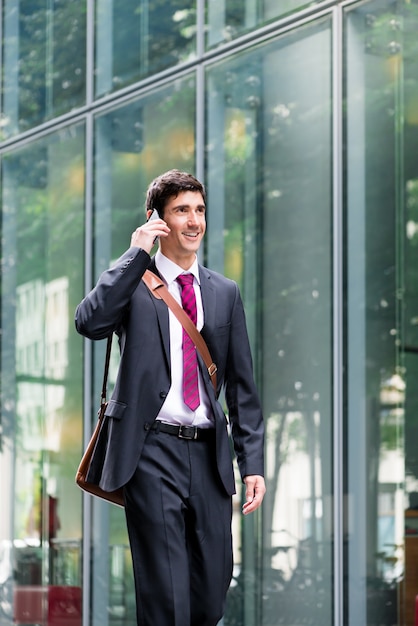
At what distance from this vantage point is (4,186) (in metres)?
11.2

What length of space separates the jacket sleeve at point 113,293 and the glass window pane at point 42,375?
541 cm

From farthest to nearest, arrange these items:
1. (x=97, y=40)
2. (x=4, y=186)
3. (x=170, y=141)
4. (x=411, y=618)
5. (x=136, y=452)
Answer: (x=4, y=186), (x=97, y=40), (x=170, y=141), (x=411, y=618), (x=136, y=452)

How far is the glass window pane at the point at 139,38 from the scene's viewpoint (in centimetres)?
872

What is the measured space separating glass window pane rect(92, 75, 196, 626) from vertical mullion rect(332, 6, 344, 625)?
156 cm

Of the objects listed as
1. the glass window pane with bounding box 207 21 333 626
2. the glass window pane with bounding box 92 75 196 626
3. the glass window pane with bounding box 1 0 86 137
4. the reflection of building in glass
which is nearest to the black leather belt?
the glass window pane with bounding box 207 21 333 626

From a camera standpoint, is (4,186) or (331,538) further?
(4,186)

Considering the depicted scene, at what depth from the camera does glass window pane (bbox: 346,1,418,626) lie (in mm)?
6656

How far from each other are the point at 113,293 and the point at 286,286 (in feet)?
11.2

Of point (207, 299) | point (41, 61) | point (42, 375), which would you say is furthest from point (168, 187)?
point (41, 61)

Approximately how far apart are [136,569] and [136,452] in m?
0.41

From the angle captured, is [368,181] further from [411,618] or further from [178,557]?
[178,557]

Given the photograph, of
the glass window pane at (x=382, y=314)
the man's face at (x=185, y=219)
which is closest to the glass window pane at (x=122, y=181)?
the glass window pane at (x=382, y=314)

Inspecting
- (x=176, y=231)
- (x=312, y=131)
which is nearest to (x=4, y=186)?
(x=312, y=131)

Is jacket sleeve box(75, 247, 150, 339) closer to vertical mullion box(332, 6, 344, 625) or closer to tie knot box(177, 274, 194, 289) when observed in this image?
tie knot box(177, 274, 194, 289)
